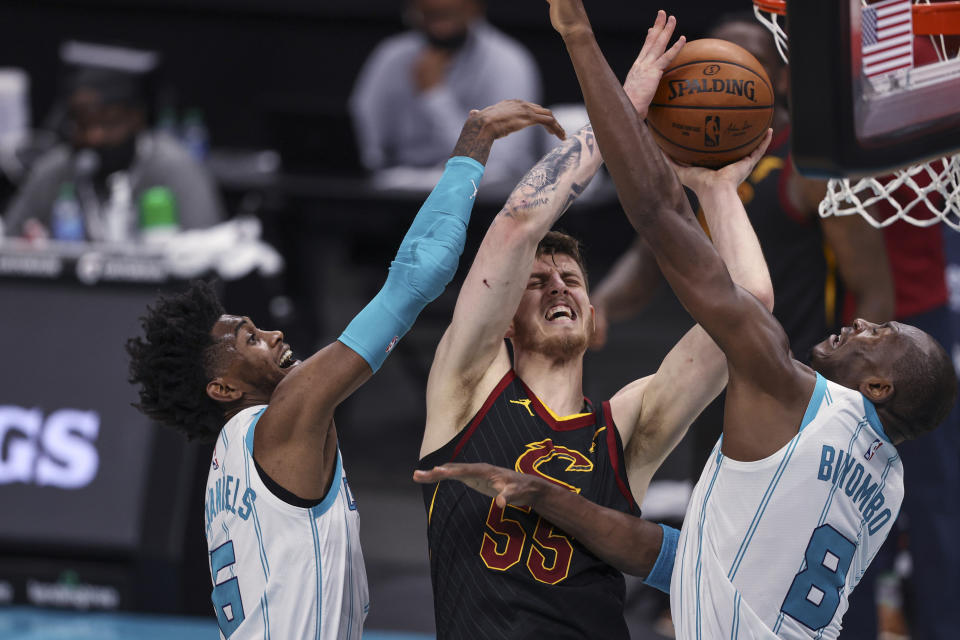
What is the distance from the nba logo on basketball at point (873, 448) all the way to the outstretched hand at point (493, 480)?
0.77 metres

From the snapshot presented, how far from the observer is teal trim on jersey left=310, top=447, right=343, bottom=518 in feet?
10.3

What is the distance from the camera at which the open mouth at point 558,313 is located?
131 inches

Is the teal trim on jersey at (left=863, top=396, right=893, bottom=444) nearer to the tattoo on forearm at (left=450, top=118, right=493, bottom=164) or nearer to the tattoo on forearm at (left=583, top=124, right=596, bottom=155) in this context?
the tattoo on forearm at (left=583, top=124, right=596, bottom=155)

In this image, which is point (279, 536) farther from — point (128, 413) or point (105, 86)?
point (105, 86)

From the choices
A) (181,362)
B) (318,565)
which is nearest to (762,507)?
(318,565)

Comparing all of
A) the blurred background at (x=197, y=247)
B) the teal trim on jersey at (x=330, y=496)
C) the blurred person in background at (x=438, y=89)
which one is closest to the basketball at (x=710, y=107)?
the teal trim on jersey at (x=330, y=496)

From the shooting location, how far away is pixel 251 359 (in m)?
3.36

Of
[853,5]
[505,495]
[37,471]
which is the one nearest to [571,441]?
[505,495]

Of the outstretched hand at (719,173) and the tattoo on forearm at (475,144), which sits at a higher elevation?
the tattoo on forearm at (475,144)

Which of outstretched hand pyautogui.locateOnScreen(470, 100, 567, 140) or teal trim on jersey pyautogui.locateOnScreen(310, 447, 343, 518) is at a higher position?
outstretched hand pyautogui.locateOnScreen(470, 100, 567, 140)

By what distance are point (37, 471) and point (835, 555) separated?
12.7 ft

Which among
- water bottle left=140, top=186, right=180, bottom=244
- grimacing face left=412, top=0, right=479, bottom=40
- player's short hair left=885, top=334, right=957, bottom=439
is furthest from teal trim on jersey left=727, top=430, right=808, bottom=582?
grimacing face left=412, top=0, right=479, bottom=40

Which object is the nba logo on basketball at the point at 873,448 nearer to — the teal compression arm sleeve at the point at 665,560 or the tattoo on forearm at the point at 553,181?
the teal compression arm sleeve at the point at 665,560

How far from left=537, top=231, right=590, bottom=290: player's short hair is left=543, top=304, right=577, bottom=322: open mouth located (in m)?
0.17
